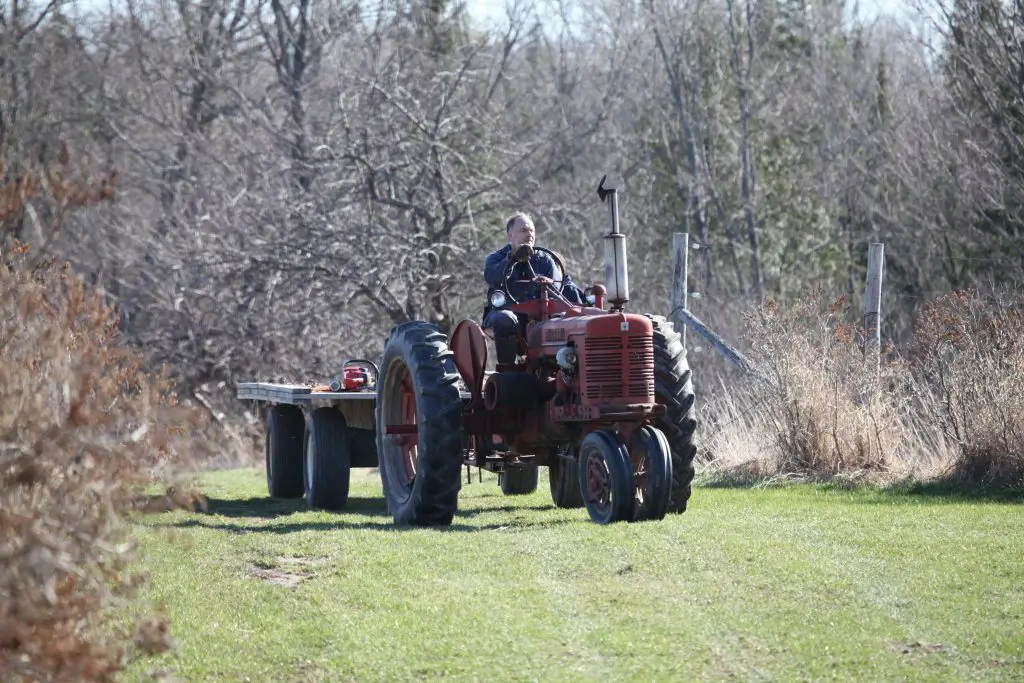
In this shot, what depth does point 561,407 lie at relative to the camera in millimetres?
10125

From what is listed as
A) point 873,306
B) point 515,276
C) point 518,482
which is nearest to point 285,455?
point 518,482

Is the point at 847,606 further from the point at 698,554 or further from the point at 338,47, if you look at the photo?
the point at 338,47

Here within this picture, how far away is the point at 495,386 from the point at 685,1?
21401 mm

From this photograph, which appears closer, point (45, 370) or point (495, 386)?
point (45, 370)

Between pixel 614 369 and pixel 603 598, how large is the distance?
2694mm

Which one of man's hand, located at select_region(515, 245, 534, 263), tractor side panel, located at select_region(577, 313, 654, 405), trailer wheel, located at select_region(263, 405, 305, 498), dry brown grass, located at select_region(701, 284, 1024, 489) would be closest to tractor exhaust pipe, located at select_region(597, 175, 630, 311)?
tractor side panel, located at select_region(577, 313, 654, 405)

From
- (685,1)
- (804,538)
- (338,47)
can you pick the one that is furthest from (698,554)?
(685,1)

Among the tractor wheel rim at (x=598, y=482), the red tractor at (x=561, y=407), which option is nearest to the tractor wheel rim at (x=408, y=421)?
→ the red tractor at (x=561, y=407)

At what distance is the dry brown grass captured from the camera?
40.0 feet

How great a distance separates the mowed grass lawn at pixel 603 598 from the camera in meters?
6.20

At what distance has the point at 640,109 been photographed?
3316 cm

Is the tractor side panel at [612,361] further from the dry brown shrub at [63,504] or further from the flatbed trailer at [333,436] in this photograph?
the dry brown shrub at [63,504]

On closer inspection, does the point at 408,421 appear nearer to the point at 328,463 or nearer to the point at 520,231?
the point at 328,463

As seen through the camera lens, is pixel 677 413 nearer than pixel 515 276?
Yes
